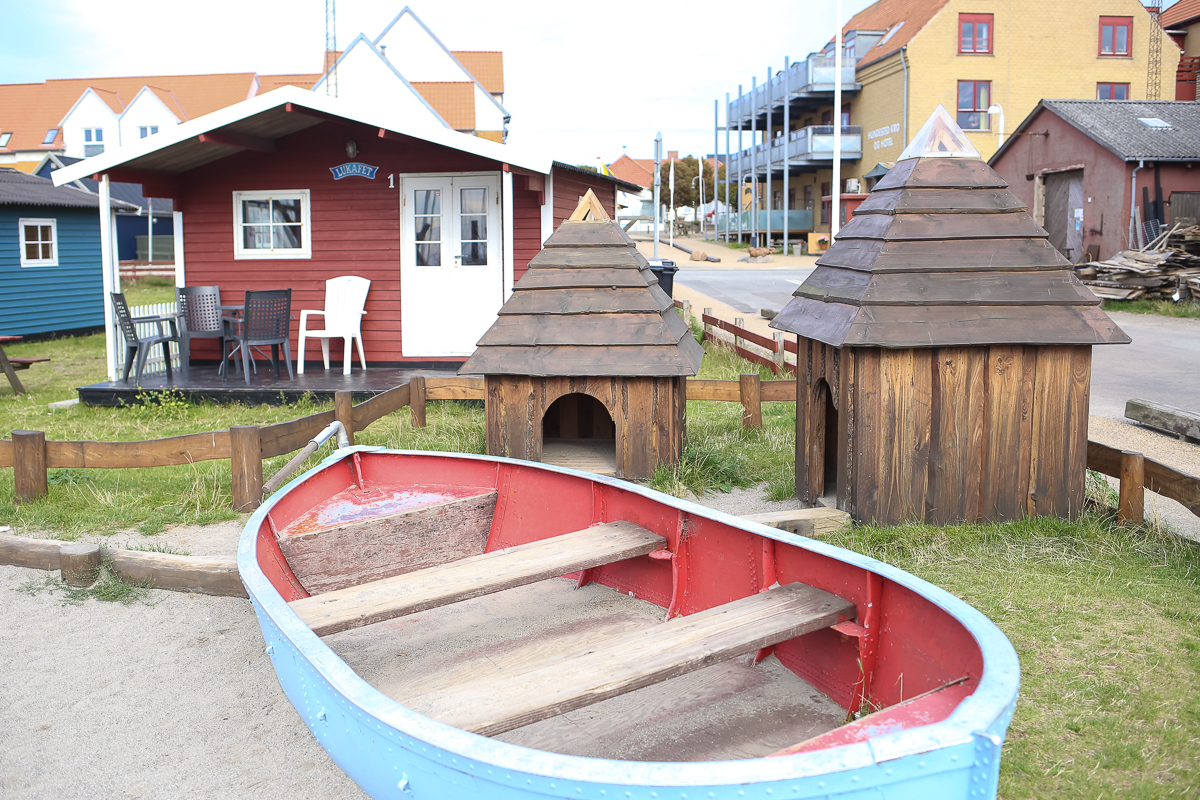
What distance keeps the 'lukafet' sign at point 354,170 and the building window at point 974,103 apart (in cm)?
3317

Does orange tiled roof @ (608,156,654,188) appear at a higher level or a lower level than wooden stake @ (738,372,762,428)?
higher

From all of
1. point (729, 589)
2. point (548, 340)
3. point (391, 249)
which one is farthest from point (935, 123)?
point (391, 249)

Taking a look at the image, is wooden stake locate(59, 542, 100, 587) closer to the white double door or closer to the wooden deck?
the wooden deck

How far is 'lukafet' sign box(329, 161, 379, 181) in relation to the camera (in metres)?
12.2

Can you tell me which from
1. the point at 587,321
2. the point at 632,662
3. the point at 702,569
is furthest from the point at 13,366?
the point at 632,662

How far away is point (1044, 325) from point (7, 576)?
605cm

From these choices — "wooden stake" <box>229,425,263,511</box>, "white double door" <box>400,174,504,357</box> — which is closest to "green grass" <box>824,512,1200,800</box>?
"wooden stake" <box>229,425,263,511</box>

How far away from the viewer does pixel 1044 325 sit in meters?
5.30

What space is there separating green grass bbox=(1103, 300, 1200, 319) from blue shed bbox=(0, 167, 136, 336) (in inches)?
841

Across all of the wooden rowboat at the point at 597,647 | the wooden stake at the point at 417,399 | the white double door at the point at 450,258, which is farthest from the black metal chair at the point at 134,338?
the wooden rowboat at the point at 597,647

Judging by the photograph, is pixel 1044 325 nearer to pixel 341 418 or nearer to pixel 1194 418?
pixel 1194 418

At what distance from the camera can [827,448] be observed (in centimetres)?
697

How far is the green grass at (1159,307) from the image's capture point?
18.5m

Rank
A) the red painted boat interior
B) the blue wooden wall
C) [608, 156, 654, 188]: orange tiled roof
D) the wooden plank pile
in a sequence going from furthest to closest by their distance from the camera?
[608, 156, 654, 188]: orange tiled roof < the wooden plank pile < the blue wooden wall < the red painted boat interior
